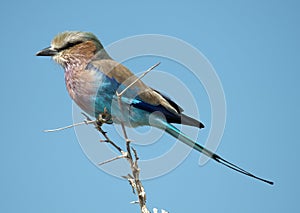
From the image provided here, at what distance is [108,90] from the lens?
4102 millimetres

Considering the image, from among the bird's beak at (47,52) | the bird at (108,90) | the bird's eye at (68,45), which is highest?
the bird's eye at (68,45)

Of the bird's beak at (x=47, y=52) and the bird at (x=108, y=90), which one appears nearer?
the bird at (x=108, y=90)

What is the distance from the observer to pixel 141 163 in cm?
375

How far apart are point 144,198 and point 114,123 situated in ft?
5.10

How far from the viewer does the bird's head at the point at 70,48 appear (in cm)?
451

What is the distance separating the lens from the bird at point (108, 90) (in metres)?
4.01

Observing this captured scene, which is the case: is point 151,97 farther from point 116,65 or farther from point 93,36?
point 93,36

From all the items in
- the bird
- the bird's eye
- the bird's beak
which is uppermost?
the bird's eye

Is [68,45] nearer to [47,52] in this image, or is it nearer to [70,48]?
[70,48]

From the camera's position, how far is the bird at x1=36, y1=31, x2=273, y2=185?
401 centimetres

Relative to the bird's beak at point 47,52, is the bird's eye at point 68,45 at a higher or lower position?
higher

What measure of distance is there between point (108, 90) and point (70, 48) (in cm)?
78

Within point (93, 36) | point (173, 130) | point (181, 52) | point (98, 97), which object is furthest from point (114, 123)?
point (93, 36)

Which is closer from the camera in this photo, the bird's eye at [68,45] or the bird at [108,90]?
the bird at [108,90]
